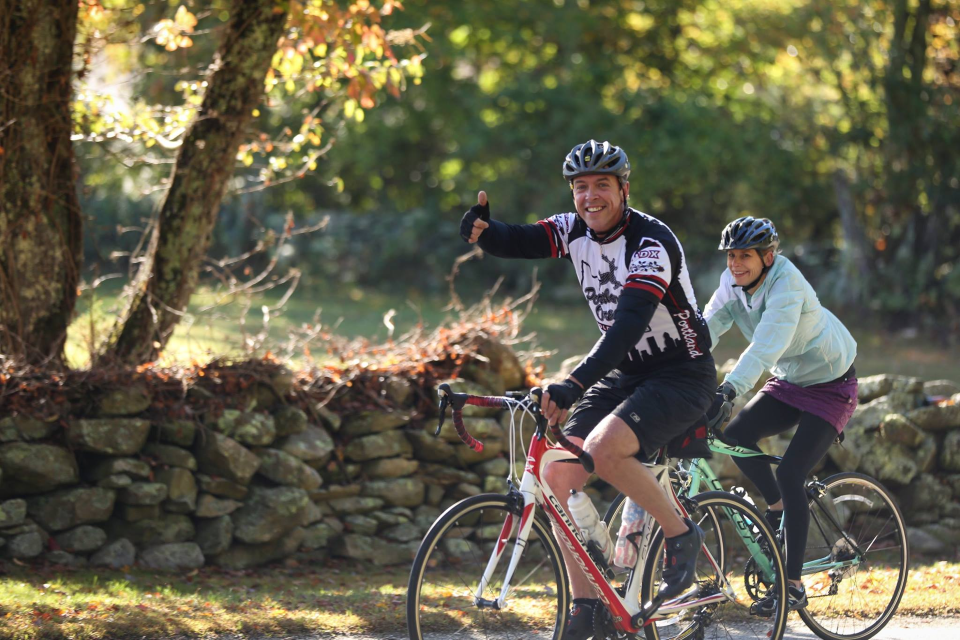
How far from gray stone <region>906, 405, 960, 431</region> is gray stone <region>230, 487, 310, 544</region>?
4864mm

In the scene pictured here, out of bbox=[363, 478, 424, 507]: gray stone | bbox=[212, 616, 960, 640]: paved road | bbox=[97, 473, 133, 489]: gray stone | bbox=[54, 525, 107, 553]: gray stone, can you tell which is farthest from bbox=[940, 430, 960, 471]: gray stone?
bbox=[54, 525, 107, 553]: gray stone

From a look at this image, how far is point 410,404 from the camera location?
26.8 ft

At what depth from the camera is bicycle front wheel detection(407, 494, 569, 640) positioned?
419 cm

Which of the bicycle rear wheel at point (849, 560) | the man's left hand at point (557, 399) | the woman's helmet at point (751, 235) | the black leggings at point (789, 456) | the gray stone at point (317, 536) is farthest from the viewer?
the gray stone at point (317, 536)

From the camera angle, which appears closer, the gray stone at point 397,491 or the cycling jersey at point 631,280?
the cycling jersey at point 631,280

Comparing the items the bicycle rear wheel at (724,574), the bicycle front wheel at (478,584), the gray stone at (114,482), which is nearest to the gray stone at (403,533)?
the bicycle front wheel at (478,584)

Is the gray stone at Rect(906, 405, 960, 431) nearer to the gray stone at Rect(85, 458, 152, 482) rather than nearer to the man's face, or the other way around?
the man's face

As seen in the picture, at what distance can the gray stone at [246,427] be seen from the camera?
24.2 ft

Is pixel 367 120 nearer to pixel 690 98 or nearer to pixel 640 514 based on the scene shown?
pixel 690 98

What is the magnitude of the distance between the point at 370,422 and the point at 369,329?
5682mm

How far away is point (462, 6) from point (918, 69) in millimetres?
7923

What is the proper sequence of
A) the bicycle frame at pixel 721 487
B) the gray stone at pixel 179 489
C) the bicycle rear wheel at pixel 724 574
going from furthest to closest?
the gray stone at pixel 179 489
the bicycle frame at pixel 721 487
the bicycle rear wheel at pixel 724 574

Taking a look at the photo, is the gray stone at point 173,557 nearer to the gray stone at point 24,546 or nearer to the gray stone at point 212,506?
the gray stone at point 212,506

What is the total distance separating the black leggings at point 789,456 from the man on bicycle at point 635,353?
105 centimetres
